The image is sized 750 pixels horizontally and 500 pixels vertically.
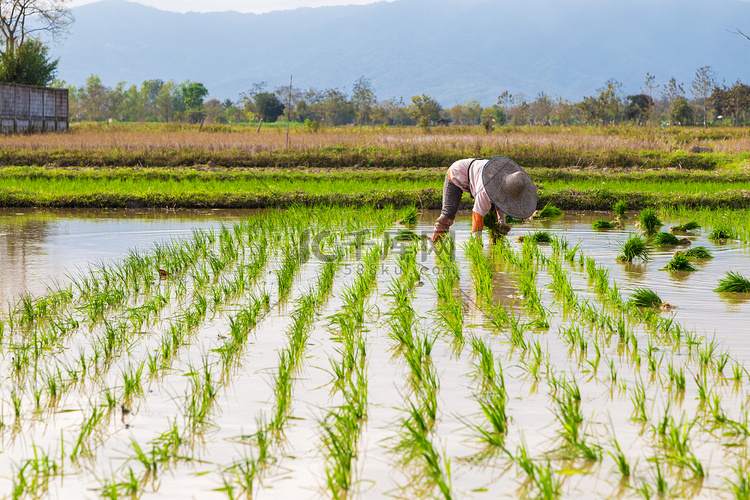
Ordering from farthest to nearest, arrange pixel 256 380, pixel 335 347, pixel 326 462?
pixel 335 347, pixel 256 380, pixel 326 462

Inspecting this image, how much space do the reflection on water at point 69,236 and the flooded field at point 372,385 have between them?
5.1 inches

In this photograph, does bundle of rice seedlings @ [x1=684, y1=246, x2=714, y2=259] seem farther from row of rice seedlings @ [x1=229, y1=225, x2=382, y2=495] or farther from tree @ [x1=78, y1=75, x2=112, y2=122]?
tree @ [x1=78, y1=75, x2=112, y2=122]

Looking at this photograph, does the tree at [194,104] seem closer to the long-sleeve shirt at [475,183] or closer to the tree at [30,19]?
the tree at [30,19]

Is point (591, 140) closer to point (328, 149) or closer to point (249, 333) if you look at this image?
point (328, 149)

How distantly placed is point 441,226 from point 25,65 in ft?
89.2

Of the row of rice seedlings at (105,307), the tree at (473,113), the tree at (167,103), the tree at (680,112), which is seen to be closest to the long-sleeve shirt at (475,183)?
the row of rice seedlings at (105,307)

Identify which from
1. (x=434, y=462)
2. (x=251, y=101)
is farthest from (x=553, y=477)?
(x=251, y=101)

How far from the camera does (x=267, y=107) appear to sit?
194ft

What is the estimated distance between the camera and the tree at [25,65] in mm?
28578

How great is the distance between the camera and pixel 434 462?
2053mm

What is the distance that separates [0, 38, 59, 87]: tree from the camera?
28.6m

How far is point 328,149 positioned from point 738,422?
1645 centimetres

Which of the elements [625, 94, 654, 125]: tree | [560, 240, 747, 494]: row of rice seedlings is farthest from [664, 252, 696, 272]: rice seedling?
[625, 94, 654, 125]: tree

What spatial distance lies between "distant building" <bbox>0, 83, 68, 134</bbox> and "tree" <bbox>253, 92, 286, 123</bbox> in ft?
106
